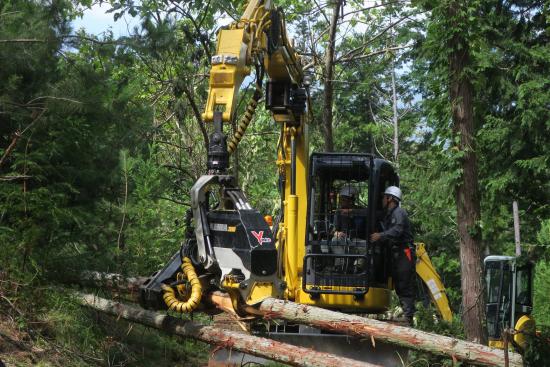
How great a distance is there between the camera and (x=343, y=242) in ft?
38.3

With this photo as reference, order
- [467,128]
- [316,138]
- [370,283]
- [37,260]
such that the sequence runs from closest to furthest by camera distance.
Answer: [37,260] < [370,283] < [467,128] < [316,138]

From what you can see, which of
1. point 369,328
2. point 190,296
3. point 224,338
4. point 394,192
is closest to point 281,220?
point 394,192

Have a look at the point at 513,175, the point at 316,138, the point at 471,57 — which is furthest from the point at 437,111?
the point at 316,138

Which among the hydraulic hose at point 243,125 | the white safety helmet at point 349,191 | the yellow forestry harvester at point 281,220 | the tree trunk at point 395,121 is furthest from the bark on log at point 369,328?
the tree trunk at point 395,121

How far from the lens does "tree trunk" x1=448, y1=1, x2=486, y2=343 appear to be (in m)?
12.4

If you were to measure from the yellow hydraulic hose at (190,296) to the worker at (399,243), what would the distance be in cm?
299

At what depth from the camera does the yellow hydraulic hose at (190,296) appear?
9.45 m

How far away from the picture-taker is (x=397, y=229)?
37.7ft

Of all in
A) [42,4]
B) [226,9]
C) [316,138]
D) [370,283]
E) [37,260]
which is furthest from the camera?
[316,138]

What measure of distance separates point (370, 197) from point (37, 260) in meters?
4.71

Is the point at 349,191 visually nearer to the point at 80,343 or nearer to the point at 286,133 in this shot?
the point at 286,133

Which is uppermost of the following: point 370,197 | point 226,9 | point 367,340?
point 226,9

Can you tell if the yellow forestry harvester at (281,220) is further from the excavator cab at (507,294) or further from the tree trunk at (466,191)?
the excavator cab at (507,294)

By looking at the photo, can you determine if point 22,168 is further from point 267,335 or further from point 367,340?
point 367,340
